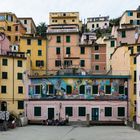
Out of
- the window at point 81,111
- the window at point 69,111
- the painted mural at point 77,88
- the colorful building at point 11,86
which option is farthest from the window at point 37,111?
the window at point 81,111

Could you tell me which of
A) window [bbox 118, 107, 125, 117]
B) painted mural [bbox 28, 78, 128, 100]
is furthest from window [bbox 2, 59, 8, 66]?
window [bbox 118, 107, 125, 117]

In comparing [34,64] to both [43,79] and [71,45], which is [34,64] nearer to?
[71,45]

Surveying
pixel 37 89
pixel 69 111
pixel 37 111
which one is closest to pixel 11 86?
pixel 37 89

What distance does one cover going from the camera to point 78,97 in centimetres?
6006

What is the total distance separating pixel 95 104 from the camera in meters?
59.4

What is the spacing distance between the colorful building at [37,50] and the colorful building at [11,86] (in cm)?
1555

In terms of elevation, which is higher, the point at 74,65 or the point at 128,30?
the point at 128,30

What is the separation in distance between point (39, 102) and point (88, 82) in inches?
319

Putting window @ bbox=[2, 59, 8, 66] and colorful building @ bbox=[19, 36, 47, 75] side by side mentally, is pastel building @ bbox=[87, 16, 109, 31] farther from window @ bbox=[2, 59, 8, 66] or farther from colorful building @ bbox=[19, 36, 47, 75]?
window @ bbox=[2, 59, 8, 66]

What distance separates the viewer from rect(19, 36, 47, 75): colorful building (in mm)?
76750

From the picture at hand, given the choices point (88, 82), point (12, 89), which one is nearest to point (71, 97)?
point (88, 82)

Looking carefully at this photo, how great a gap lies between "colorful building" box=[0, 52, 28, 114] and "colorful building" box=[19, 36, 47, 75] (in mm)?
15553

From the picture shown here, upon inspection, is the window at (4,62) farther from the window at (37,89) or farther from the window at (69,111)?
the window at (69,111)

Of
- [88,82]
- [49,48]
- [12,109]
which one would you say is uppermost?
[49,48]
